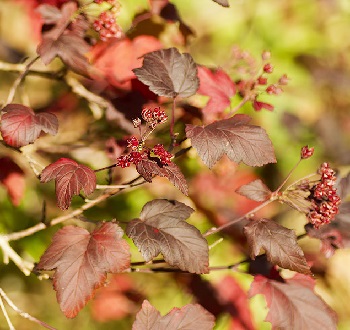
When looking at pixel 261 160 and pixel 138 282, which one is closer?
pixel 261 160

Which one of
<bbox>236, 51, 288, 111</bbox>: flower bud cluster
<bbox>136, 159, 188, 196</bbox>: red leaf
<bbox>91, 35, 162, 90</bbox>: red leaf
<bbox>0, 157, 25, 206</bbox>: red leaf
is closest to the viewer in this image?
<bbox>136, 159, 188, 196</bbox>: red leaf

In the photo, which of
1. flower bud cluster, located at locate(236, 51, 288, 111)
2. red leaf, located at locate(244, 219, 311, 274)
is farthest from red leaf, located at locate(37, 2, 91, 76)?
red leaf, located at locate(244, 219, 311, 274)

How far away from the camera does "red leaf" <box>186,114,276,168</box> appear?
762 millimetres

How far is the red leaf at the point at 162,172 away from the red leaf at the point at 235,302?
87 cm

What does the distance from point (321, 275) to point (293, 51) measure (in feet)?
3.77

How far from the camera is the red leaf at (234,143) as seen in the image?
76cm

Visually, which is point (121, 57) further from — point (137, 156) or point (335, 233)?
point (335, 233)

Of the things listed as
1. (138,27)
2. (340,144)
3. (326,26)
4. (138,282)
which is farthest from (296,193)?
(326,26)

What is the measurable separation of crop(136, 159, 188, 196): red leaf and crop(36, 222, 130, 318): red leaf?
0.15 meters

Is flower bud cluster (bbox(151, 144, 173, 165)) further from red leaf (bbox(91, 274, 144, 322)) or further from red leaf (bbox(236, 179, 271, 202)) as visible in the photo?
red leaf (bbox(91, 274, 144, 322))

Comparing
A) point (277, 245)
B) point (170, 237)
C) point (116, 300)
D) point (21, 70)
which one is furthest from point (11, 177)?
point (277, 245)

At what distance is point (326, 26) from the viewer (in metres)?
Answer: 2.46

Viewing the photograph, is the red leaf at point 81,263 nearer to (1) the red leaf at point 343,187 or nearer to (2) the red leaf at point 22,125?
(2) the red leaf at point 22,125

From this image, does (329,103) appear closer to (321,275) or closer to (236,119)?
(321,275)
